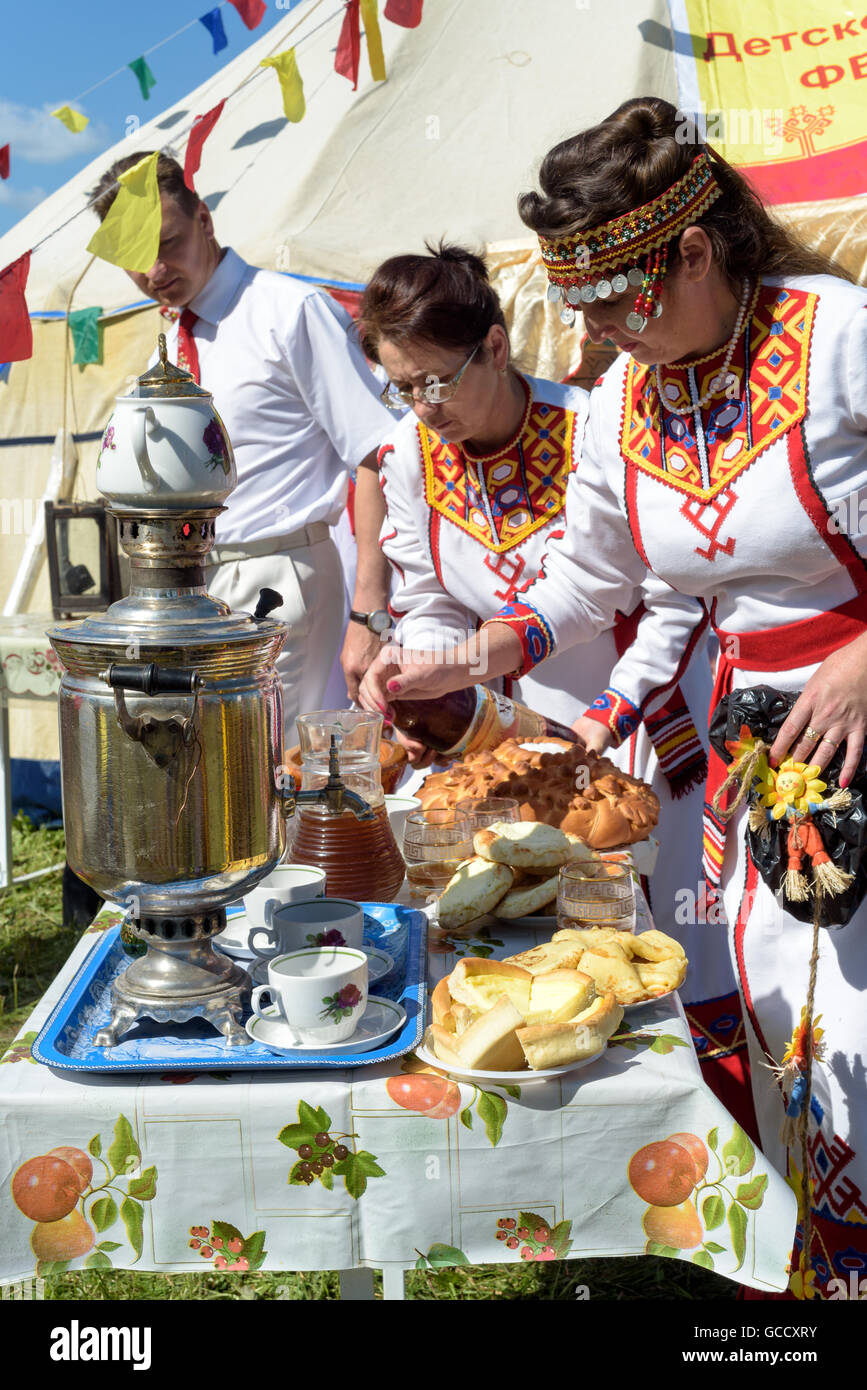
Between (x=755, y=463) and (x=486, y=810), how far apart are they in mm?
681

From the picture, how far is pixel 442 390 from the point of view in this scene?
9.18ft

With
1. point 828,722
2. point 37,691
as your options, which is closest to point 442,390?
point 828,722

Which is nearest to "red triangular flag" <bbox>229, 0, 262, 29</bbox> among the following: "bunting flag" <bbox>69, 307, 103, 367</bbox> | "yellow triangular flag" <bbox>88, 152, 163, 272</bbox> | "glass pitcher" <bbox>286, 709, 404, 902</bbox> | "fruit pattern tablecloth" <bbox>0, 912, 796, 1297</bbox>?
"bunting flag" <bbox>69, 307, 103, 367</bbox>

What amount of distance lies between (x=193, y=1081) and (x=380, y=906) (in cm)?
53

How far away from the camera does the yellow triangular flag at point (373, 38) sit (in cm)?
553

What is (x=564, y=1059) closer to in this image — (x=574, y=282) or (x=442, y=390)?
(x=574, y=282)

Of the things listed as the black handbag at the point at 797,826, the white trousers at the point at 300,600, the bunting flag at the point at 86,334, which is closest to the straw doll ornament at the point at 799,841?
the black handbag at the point at 797,826

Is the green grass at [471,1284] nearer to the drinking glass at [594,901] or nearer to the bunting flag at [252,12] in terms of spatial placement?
the drinking glass at [594,901]

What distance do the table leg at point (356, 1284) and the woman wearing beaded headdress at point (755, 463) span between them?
630 millimetres

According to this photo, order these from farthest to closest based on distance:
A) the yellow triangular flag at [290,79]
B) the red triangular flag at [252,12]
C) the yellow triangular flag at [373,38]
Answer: the yellow triangular flag at [373,38] < the red triangular flag at [252,12] < the yellow triangular flag at [290,79]

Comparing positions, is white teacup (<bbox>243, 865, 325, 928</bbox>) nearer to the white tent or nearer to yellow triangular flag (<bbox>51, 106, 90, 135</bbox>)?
the white tent

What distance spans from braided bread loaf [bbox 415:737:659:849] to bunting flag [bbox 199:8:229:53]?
4825mm

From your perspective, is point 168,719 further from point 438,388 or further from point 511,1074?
point 438,388

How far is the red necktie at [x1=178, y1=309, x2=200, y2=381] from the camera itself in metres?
3.80
